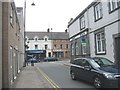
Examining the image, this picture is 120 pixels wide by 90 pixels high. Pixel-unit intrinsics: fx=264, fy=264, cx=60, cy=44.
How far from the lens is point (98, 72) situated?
40.8ft

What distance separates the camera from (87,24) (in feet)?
94.3

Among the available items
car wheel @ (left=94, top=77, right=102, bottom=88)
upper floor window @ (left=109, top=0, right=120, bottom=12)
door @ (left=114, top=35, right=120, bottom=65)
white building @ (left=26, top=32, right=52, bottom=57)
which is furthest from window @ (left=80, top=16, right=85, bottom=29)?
white building @ (left=26, top=32, right=52, bottom=57)

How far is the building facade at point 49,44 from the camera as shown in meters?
88.4

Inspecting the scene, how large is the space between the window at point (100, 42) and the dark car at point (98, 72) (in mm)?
7889

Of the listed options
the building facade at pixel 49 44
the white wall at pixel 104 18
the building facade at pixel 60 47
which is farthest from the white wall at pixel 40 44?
the white wall at pixel 104 18

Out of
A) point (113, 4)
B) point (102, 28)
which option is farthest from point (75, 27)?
point (113, 4)

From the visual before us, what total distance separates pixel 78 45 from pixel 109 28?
12.6 m

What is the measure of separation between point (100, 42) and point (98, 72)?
1221cm

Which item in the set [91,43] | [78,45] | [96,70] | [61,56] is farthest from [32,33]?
[96,70]

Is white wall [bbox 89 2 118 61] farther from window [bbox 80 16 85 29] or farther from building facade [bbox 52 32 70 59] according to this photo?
building facade [bbox 52 32 70 59]

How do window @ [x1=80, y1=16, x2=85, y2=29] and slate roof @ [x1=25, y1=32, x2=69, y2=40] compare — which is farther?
slate roof @ [x1=25, y1=32, x2=69, y2=40]

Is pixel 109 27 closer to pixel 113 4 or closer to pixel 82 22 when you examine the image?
pixel 113 4

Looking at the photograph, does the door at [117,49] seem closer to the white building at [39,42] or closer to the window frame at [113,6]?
the window frame at [113,6]

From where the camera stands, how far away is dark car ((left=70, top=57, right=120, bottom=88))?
11516 millimetres
